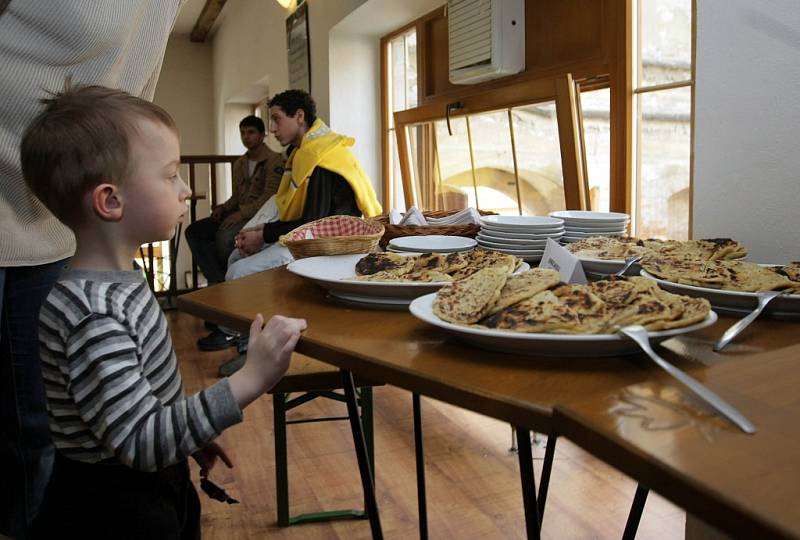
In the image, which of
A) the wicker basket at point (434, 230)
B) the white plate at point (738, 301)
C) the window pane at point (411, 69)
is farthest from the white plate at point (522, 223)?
the window pane at point (411, 69)

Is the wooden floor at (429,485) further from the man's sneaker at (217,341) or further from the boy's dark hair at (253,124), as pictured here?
the boy's dark hair at (253,124)

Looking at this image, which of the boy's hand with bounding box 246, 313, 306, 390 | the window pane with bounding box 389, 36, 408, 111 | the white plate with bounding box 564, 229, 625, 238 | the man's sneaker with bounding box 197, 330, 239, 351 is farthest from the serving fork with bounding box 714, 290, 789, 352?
the window pane with bounding box 389, 36, 408, 111

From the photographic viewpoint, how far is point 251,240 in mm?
3193

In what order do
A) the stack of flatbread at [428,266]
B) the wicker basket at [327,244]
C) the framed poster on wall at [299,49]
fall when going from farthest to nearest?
the framed poster on wall at [299,49] → the wicker basket at [327,244] → the stack of flatbread at [428,266]

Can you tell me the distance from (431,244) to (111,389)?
1.99ft

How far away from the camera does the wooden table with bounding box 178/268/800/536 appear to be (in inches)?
19.3

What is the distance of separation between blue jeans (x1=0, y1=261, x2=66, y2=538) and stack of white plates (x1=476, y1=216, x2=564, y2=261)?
2.55 feet

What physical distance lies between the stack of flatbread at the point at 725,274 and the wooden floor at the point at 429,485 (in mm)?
1048

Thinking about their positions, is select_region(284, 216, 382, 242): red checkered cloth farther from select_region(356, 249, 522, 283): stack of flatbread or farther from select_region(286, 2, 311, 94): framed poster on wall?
select_region(286, 2, 311, 94): framed poster on wall

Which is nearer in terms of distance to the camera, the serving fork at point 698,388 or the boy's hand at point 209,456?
the serving fork at point 698,388

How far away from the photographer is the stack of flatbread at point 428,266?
83cm

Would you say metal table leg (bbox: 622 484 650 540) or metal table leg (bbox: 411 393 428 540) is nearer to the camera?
metal table leg (bbox: 622 484 650 540)

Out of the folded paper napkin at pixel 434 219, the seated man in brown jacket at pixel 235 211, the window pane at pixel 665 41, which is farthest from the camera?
the seated man in brown jacket at pixel 235 211

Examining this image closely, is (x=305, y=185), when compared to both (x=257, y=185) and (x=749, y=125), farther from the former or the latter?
(x=749, y=125)
